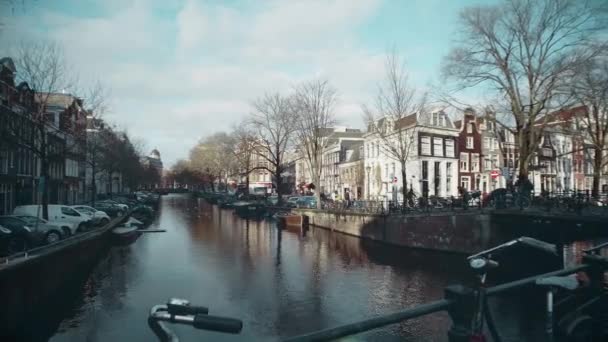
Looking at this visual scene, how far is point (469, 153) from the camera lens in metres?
50.8

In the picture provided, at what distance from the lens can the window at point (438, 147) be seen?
47.8 meters

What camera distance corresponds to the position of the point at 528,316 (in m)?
13.4

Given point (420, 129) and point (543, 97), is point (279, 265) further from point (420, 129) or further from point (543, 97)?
point (420, 129)

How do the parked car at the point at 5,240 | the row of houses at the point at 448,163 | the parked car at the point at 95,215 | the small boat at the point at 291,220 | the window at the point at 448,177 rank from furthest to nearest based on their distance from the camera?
the window at the point at 448,177
the row of houses at the point at 448,163
the small boat at the point at 291,220
the parked car at the point at 95,215
the parked car at the point at 5,240

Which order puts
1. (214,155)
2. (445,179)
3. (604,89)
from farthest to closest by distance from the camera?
(214,155) < (445,179) < (604,89)

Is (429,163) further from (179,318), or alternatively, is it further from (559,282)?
(179,318)

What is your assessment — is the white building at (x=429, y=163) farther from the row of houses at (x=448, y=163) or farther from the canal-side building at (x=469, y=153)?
the canal-side building at (x=469, y=153)

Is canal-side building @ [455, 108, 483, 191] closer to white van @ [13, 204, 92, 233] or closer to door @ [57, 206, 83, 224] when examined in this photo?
white van @ [13, 204, 92, 233]

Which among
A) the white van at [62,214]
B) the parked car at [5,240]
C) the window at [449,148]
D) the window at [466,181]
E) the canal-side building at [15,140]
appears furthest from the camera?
the window at [466,181]

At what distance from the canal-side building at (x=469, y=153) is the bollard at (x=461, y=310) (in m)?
50.1

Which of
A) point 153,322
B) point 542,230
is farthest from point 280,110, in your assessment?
point 153,322

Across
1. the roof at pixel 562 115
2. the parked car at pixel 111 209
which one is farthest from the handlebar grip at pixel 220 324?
the parked car at pixel 111 209

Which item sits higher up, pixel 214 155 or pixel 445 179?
pixel 214 155

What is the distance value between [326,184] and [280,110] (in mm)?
27833
